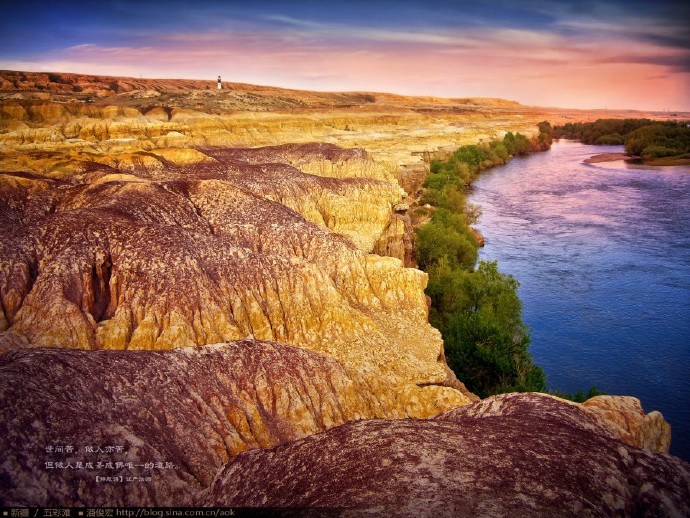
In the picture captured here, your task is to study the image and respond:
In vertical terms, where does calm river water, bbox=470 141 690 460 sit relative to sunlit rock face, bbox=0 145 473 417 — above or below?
below

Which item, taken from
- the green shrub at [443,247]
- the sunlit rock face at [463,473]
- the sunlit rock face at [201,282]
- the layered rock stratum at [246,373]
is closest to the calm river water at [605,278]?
the green shrub at [443,247]

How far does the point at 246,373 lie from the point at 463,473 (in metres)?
6.21

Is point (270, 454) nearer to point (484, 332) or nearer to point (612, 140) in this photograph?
point (484, 332)

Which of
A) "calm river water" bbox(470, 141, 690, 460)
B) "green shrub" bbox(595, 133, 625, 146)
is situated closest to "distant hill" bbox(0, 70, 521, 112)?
"calm river water" bbox(470, 141, 690, 460)

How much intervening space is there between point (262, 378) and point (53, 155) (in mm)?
30532

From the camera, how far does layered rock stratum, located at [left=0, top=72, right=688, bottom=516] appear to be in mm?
8445

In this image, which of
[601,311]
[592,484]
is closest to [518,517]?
[592,484]

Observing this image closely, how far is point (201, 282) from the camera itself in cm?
1697

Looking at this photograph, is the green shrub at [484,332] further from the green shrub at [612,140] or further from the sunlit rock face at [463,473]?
the green shrub at [612,140]

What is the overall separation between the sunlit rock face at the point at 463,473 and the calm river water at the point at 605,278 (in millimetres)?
16774

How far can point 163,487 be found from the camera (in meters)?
9.43

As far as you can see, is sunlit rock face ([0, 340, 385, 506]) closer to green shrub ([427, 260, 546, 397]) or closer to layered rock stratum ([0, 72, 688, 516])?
layered rock stratum ([0, 72, 688, 516])

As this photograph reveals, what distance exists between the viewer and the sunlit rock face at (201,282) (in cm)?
1557

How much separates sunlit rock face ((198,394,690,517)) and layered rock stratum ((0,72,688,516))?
0.13ft
